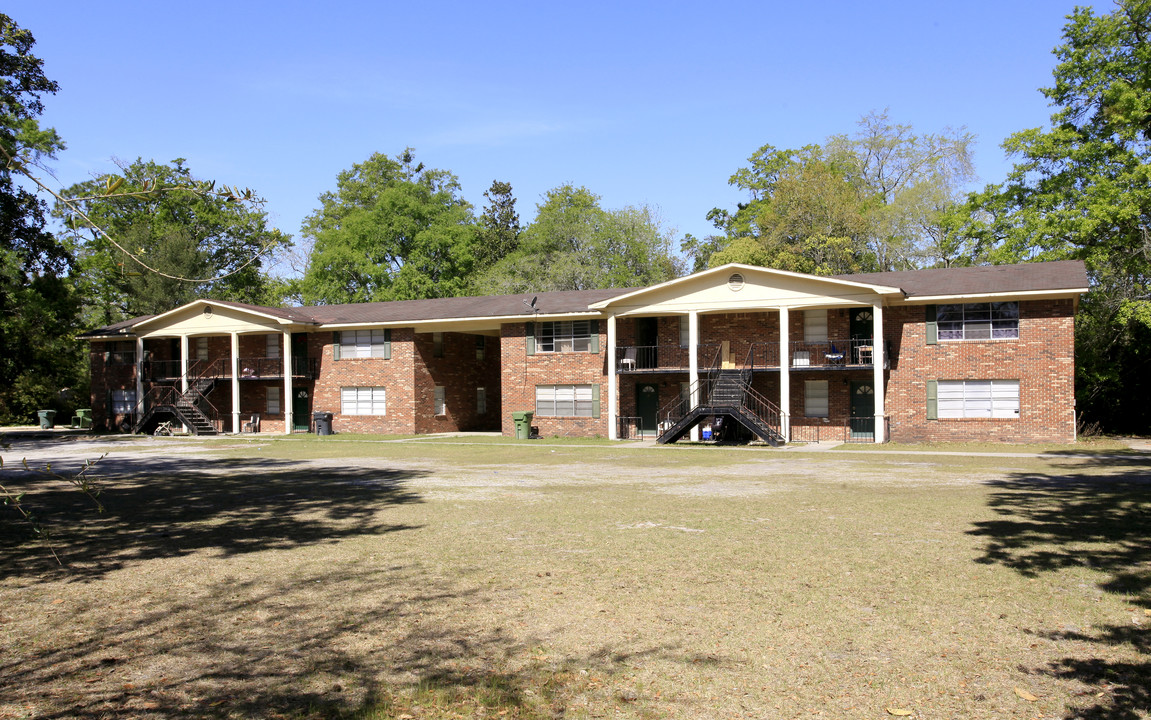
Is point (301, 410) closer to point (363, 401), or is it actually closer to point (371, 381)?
point (363, 401)

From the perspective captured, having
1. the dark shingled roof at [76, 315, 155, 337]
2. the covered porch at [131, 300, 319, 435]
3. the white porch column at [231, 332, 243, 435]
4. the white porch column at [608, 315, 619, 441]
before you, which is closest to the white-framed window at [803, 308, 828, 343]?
the white porch column at [608, 315, 619, 441]

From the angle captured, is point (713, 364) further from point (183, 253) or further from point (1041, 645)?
point (183, 253)

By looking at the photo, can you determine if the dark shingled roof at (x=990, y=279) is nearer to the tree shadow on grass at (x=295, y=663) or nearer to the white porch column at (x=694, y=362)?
the white porch column at (x=694, y=362)

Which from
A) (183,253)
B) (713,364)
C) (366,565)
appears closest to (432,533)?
(366,565)

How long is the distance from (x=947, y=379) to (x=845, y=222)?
18456 millimetres

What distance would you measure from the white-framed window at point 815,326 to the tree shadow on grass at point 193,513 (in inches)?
660

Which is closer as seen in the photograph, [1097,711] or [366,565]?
[1097,711]

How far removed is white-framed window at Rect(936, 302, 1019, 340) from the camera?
90.1ft

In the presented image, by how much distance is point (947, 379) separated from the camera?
92.3ft

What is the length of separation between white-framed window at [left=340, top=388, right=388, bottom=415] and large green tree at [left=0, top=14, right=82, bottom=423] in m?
11.3

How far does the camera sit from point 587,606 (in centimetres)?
716

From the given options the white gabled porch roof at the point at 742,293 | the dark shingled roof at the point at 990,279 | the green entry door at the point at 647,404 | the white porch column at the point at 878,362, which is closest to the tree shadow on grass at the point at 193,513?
the white gabled porch roof at the point at 742,293

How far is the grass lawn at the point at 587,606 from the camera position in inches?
205

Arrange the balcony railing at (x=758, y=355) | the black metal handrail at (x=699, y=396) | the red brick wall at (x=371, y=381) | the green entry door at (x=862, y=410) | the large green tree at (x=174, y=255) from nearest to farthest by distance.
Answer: the balcony railing at (x=758, y=355) → the green entry door at (x=862, y=410) → the black metal handrail at (x=699, y=396) → the red brick wall at (x=371, y=381) → the large green tree at (x=174, y=255)
